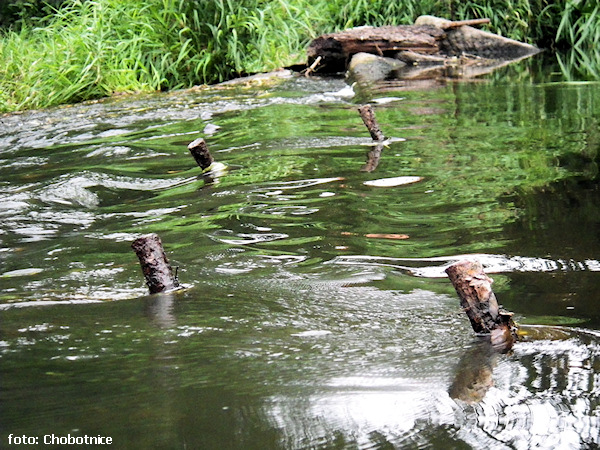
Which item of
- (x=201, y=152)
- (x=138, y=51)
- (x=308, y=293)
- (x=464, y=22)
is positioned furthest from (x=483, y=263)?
(x=464, y=22)

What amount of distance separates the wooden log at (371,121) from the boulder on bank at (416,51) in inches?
134

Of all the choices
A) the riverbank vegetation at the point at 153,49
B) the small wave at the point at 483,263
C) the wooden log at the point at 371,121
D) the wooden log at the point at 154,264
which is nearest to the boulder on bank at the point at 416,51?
the riverbank vegetation at the point at 153,49

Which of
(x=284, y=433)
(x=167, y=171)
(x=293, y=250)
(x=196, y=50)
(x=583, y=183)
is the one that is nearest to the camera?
(x=284, y=433)

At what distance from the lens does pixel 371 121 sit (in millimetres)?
4277

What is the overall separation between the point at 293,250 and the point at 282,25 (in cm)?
666

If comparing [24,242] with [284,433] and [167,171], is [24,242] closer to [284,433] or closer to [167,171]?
[167,171]

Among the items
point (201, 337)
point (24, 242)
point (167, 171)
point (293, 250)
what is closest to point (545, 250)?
point (293, 250)

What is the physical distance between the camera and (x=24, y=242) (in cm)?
289

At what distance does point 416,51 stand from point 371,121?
520 centimetres

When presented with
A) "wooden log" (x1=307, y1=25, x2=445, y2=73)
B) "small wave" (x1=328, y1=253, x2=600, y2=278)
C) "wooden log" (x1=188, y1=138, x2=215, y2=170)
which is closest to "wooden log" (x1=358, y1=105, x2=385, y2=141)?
"wooden log" (x1=188, y1=138, x2=215, y2=170)

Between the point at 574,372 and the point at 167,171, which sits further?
the point at 167,171

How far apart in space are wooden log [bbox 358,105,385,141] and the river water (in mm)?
109

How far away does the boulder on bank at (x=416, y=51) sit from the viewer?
8.29 m

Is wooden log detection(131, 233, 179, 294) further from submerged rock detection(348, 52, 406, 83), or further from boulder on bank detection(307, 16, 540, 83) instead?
boulder on bank detection(307, 16, 540, 83)
